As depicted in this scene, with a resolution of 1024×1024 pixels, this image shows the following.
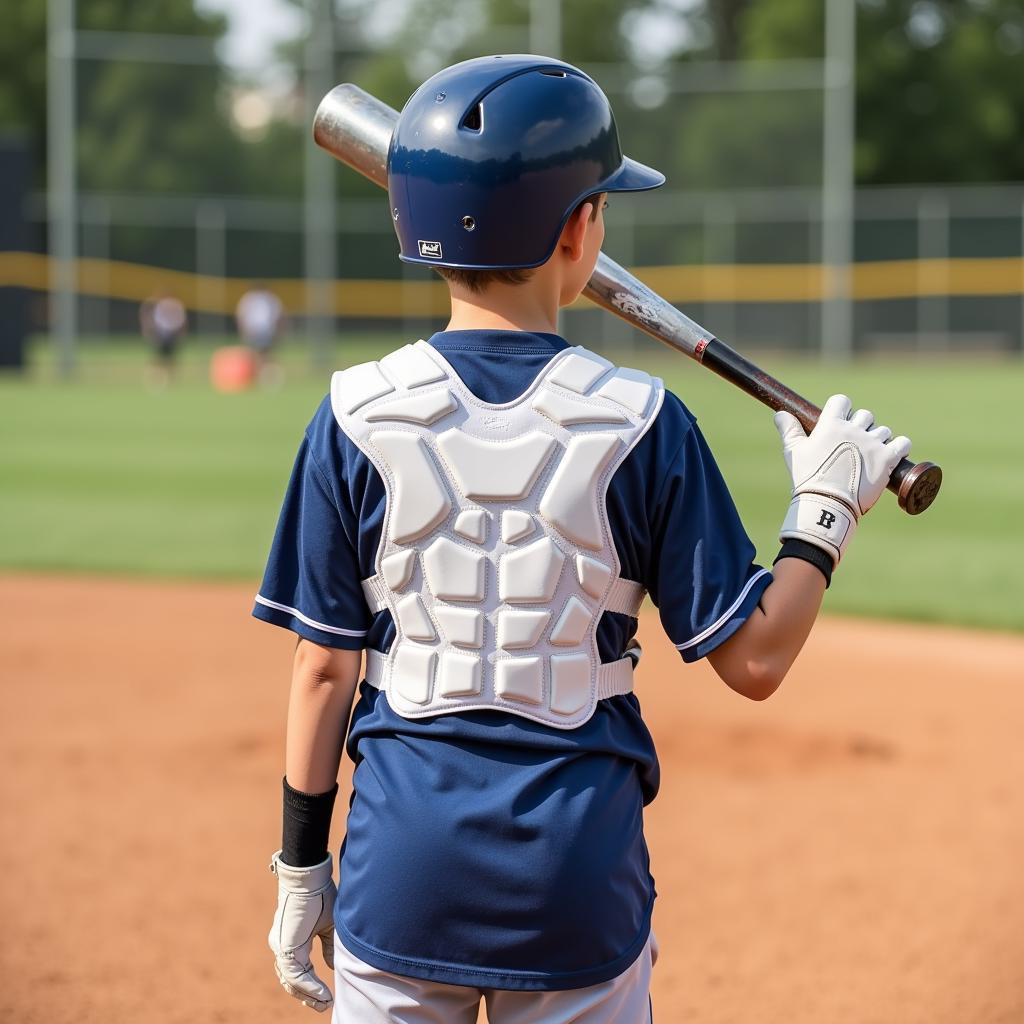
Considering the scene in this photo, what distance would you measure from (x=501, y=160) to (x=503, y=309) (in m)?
0.20

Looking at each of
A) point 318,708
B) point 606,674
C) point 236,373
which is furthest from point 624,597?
point 236,373

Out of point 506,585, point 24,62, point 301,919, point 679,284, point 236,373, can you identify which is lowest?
point 236,373

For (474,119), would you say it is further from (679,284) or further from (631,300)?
(679,284)

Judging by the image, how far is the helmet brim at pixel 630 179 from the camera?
7.09 feet

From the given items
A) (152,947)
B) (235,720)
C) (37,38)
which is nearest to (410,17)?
(37,38)

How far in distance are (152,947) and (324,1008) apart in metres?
1.78

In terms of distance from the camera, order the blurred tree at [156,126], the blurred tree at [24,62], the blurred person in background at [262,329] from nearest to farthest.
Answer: the blurred person in background at [262,329]
the blurred tree at [156,126]
the blurred tree at [24,62]

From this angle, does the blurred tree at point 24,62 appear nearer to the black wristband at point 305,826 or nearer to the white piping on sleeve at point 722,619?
the black wristband at point 305,826

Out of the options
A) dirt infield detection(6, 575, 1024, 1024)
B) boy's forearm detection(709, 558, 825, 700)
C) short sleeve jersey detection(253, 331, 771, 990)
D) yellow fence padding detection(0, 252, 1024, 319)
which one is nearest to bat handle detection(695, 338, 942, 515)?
boy's forearm detection(709, 558, 825, 700)

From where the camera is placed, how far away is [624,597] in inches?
83.0

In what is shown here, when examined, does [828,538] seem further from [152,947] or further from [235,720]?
[235,720]

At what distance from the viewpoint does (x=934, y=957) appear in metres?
3.98

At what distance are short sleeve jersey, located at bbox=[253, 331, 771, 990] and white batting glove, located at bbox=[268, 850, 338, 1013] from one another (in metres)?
0.17

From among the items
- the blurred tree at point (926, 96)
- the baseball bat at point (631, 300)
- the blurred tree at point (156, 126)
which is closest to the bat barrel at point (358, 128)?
the baseball bat at point (631, 300)
